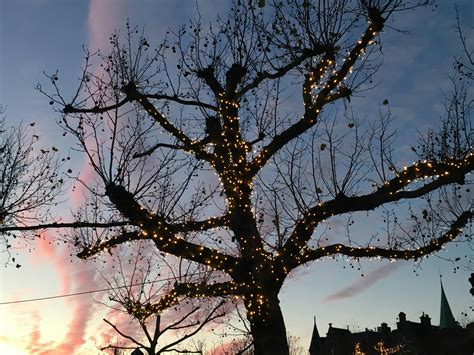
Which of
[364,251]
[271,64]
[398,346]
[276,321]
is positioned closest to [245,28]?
[271,64]

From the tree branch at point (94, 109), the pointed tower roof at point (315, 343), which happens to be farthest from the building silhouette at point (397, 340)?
the tree branch at point (94, 109)

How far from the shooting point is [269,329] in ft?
23.0

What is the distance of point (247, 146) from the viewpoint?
8.91m

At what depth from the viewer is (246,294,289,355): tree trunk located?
22.5ft

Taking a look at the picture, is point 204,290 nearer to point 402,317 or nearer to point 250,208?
point 250,208

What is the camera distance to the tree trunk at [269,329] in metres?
6.86

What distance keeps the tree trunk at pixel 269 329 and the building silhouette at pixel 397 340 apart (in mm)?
42225

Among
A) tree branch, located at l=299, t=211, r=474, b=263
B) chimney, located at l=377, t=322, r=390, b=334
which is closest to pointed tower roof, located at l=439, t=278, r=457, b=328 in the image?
chimney, located at l=377, t=322, r=390, b=334

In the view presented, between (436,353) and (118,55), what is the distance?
47097 mm

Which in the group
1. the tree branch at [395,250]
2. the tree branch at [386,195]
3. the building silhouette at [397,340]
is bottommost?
the tree branch at [395,250]

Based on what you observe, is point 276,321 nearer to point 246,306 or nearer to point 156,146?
point 246,306

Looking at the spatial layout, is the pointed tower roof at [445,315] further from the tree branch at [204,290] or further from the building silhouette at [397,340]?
the tree branch at [204,290]

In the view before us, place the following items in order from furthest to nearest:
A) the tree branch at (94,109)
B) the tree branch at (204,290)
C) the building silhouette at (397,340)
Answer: the building silhouette at (397,340) → the tree branch at (94,109) → the tree branch at (204,290)

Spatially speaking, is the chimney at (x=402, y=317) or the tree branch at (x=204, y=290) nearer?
the tree branch at (x=204, y=290)
